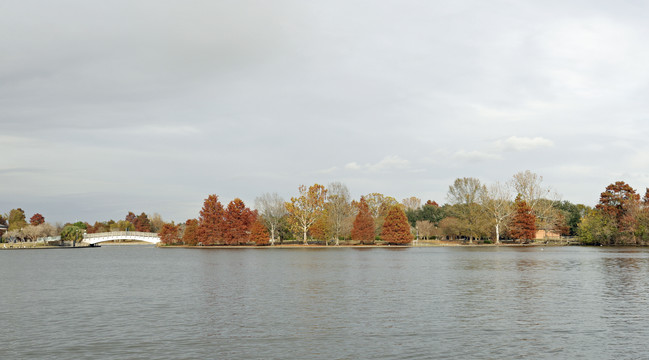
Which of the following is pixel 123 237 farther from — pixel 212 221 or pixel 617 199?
pixel 617 199

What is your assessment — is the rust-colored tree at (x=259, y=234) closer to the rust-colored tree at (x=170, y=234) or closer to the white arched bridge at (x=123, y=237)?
the rust-colored tree at (x=170, y=234)

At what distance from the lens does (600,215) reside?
127m

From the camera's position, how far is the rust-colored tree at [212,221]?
139 m

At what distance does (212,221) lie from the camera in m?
140

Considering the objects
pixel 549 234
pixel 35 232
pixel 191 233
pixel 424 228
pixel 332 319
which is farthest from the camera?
pixel 35 232

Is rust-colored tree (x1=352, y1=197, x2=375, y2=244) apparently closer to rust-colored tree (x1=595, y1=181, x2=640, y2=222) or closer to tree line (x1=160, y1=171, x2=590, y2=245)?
tree line (x1=160, y1=171, x2=590, y2=245)

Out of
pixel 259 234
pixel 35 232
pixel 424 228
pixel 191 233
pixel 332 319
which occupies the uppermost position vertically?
pixel 35 232

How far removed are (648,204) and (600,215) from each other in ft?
37.1

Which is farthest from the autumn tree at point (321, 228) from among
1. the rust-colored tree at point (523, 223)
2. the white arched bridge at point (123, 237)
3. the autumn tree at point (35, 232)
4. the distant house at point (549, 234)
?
the autumn tree at point (35, 232)

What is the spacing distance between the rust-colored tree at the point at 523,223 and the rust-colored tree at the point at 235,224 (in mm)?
72777

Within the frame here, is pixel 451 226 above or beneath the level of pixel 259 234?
above

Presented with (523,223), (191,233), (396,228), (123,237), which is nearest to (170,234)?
(191,233)

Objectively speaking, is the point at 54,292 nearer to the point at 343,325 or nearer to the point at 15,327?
the point at 15,327

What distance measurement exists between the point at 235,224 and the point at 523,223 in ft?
255
